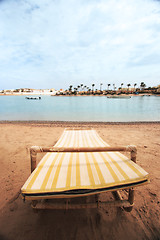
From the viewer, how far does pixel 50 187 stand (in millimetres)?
1458

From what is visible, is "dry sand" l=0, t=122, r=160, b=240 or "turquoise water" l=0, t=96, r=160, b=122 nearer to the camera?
"dry sand" l=0, t=122, r=160, b=240

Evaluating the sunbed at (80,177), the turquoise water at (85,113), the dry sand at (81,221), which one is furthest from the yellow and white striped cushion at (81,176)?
the turquoise water at (85,113)

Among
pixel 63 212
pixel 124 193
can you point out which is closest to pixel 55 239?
pixel 63 212

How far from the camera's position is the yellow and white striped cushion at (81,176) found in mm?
1438

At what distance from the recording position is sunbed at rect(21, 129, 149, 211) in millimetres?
1432

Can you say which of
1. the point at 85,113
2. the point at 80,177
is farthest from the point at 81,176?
the point at 85,113

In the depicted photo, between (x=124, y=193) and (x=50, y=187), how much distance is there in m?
1.81

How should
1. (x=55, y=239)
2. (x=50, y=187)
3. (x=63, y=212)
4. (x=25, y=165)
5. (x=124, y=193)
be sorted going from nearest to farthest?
(x=50, y=187) < (x=55, y=239) < (x=63, y=212) < (x=124, y=193) < (x=25, y=165)

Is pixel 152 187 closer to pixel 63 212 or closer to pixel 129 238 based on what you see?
pixel 129 238

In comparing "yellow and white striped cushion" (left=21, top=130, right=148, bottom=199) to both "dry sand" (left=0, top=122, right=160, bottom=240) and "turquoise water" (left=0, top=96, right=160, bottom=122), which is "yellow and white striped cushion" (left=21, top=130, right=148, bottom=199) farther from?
"turquoise water" (left=0, top=96, right=160, bottom=122)

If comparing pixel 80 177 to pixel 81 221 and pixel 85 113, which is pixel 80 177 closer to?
pixel 81 221

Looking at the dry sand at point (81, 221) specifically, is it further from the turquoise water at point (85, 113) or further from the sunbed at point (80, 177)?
the turquoise water at point (85, 113)

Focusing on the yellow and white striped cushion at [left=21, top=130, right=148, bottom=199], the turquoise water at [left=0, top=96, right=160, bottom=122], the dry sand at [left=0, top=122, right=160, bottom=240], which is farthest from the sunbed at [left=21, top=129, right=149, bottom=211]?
the turquoise water at [left=0, top=96, right=160, bottom=122]

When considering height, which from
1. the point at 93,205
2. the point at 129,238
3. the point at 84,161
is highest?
the point at 84,161
